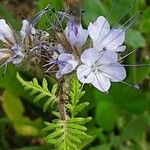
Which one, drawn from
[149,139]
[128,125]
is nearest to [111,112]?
[128,125]

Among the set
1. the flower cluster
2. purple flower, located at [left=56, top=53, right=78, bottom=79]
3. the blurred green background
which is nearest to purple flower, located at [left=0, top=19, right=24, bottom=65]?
the flower cluster

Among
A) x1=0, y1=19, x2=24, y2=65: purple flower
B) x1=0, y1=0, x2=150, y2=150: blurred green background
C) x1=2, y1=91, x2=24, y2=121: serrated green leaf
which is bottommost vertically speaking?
x1=0, y1=0, x2=150, y2=150: blurred green background

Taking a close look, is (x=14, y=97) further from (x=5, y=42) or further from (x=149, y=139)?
(x=5, y=42)

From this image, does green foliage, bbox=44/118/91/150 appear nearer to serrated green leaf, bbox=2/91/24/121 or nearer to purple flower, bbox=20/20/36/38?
purple flower, bbox=20/20/36/38

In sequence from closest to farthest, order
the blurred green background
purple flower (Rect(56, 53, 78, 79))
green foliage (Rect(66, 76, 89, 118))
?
purple flower (Rect(56, 53, 78, 79)) < green foliage (Rect(66, 76, 89, 118)) < the blurred green background

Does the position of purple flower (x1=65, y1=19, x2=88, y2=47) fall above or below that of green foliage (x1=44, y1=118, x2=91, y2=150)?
above

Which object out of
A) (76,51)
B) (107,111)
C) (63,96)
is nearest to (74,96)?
(63,96)

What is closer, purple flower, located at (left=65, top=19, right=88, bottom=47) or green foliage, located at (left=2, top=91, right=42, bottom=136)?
purple flower, located at (left=65, top=19, right=88, bottom=47)

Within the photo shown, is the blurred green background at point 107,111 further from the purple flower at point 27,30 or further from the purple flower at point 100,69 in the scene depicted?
the purple flower at point 100,69

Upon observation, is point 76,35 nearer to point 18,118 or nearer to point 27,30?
point 27,30
